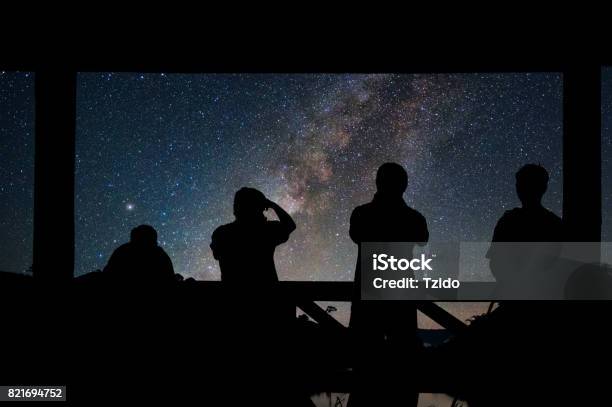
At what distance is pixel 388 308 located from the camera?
252 cm

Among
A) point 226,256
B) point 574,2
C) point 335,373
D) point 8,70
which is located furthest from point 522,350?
point 8,70

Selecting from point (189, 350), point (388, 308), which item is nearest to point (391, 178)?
point (388, 308)

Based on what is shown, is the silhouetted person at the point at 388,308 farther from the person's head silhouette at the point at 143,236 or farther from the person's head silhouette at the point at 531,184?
the person's head silhouette at the point at 143,236

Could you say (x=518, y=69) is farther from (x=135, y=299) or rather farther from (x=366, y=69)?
(x=135, y=299)

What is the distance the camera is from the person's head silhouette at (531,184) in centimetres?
248

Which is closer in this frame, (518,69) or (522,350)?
(522,350)

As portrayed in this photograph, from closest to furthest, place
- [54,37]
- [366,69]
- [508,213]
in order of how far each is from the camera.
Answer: [508,213], [54,37], [366,69]

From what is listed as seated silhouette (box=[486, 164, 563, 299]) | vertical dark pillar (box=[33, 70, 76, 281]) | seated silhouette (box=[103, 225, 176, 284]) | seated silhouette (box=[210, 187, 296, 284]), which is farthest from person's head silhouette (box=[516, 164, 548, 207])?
vertical dark pillar (box=[33, 70, 76, 281])

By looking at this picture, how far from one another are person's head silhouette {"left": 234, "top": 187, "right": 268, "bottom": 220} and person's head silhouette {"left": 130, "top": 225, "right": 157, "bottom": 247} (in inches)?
26.0

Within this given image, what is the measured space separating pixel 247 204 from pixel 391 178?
107cm

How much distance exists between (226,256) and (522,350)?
1951 mm

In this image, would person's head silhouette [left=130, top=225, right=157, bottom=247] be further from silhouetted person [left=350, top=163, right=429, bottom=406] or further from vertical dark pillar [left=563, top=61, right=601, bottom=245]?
vertical dark pillar [left=563, top=61, right=601, bottom=245]

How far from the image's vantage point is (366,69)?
3.61m

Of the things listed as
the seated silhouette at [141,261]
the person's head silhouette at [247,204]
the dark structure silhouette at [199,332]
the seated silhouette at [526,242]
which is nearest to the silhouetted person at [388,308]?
the dark structure silhouette at [199,332]
